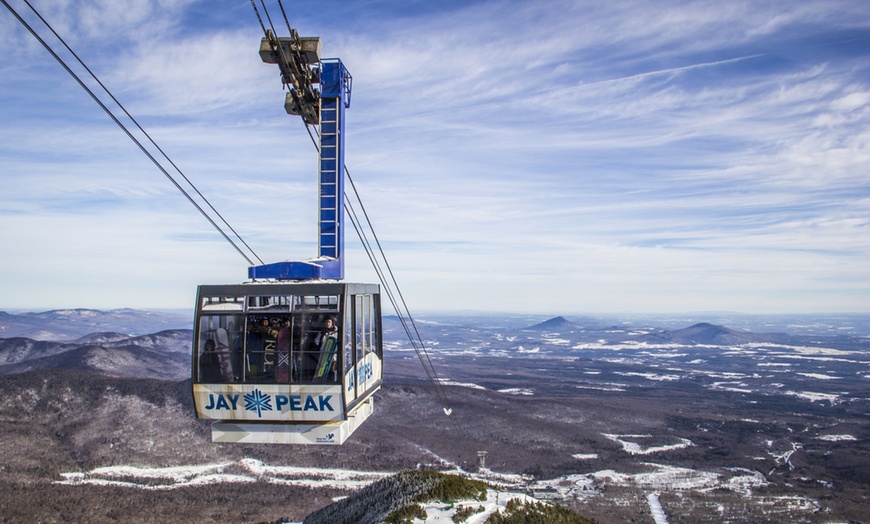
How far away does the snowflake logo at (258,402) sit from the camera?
14328 mm

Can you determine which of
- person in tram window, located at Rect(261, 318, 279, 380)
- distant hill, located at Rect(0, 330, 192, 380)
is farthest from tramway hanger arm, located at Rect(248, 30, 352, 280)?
distant hill, located at Rect(0, 330, 192, 380)

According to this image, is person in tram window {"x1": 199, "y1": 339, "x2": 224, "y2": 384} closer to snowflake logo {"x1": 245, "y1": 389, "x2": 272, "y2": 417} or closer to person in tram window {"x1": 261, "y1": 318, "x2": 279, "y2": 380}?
snowflake logo {"x1": 245, "y1": 389, "x2": 272, "y2": 417}

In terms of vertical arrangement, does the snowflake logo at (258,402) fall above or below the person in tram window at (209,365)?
below

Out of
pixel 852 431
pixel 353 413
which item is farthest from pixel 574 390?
pixel 353 413

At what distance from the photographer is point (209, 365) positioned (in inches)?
563

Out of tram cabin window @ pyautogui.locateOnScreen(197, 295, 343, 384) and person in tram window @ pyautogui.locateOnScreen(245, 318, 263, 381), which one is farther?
person in tram window @ pyautogui.locateOnScreen(245, 318, 263, 381)

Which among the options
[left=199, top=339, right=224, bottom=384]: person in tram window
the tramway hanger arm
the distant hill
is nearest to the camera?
[left=199, top=339, right=224, bottom=384]: person in tram window

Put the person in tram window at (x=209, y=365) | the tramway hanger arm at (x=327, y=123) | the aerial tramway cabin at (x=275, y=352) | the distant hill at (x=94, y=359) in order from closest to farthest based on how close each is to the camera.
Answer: the aerial tramway cabin at (x=275, y=352)
the person in tram window at (x=209, y=365)
the tramway hanger arm at (x=327, y=123)
the distant hill at (x=94, y=359)

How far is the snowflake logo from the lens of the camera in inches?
564

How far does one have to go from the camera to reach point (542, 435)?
3676 inches

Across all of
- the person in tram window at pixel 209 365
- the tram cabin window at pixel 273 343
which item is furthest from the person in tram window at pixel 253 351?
the person in tram window at pixel 209 365

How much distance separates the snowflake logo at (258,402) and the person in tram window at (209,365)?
2.60ft

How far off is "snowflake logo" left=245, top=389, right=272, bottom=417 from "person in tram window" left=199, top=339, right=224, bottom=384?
0.79m

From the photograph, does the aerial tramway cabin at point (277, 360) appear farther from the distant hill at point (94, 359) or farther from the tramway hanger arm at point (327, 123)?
the distant hill at point (94, 359)
